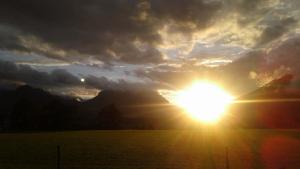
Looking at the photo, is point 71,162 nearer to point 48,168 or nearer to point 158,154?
point 48,168

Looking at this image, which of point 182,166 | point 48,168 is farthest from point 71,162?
point 182,166

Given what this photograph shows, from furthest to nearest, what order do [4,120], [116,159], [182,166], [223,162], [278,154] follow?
[4,120] < [278,154] < [116,159] < [223,162] < [182,166]

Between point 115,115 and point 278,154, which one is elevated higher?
point 115,115

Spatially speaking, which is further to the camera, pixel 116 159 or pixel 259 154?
pixel 259 154

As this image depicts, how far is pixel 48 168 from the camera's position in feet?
98.9

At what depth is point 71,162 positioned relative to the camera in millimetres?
33344

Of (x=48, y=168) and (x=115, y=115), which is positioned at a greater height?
(x=115, y=115)

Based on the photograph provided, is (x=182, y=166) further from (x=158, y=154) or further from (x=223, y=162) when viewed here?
(x=158, y=154)

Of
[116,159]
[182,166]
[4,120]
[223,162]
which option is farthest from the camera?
[4,120]

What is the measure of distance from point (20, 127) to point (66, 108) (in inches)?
650

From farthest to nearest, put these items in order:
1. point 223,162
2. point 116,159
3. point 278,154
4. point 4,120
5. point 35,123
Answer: point 4,120 → point 35,123 → point 278,154 → point 116,159 → point 223,162

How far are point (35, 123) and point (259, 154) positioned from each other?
113 meters

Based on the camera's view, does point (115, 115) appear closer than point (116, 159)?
No

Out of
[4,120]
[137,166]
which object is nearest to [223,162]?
[137,166]
